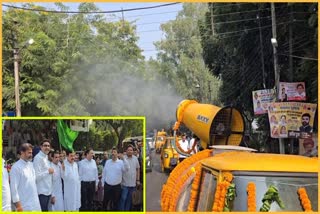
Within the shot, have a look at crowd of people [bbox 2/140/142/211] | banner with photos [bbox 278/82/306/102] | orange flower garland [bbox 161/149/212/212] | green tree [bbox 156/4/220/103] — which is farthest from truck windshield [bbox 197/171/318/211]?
green tree [bbox 156/4/220/103]

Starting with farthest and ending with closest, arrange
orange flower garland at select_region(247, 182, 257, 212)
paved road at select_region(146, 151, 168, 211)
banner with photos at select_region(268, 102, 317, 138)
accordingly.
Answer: banner with photos at select_region(268, 102, 317, 138)
paved road at select_region(146, 151, 168, 211)
orange flower garland at select_region(247, 182, 257, 212)

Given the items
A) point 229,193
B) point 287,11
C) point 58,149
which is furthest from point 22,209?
point 287,11

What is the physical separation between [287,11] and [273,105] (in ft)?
13.3

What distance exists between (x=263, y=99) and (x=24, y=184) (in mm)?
14028

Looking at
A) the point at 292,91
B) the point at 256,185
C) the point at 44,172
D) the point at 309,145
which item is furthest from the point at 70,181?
the point at 292,91

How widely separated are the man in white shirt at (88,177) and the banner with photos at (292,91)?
12056 mm

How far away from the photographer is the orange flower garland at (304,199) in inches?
170

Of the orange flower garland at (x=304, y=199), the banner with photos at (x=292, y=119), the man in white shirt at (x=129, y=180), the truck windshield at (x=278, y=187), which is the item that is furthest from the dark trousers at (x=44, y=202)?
the banner with photos at (x=292, y=119)

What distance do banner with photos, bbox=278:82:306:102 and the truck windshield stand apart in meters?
12.8

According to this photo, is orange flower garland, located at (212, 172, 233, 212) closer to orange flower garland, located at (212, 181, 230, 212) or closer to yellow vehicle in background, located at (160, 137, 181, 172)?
orange flower garland, located at (212, 181, 230, 212)

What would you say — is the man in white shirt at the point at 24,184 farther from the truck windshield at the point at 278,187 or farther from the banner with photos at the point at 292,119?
the banner with photos at the point at 292,119

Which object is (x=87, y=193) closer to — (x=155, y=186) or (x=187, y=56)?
(x=155, y=186)

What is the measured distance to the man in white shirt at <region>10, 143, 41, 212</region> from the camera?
5.73m

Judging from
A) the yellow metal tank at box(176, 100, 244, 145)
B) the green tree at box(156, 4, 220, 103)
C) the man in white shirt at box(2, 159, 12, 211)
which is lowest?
the man in white shirt at box(2, 159, 12, 211)
